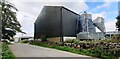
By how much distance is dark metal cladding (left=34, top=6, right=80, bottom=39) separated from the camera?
36781 mm

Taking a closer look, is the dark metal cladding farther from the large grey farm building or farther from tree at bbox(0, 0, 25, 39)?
tree at bbox(0, 0, 25, 39)

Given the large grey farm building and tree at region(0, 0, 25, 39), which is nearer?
tree at region(0, 0, 25, 39)

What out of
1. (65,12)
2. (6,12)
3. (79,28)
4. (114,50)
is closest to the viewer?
(114,50)

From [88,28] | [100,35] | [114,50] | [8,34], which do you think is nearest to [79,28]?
[88,28]

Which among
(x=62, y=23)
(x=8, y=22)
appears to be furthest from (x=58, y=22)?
(x=8, y=22)

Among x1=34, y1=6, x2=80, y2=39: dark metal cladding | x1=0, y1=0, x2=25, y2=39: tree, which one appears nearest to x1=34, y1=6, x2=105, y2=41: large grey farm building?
x1=34, y1=6, x2=80, y2=39: dark metal cladding

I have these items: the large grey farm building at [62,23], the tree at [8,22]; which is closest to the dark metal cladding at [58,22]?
the large grey farm building at [62,23]

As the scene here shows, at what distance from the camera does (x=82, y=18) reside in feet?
129

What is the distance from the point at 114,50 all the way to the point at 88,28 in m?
21.4

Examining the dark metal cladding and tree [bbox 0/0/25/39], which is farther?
the dark metal cladding

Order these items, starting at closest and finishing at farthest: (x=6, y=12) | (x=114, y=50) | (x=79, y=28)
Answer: (x=114, y=50) → (x=6, y=12) → (x=79, y=28)

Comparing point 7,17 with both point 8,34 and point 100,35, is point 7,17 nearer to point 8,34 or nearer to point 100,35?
point 8,34

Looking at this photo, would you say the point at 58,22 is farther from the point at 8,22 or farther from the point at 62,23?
the point at 8,22

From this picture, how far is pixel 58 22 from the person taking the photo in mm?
37250
